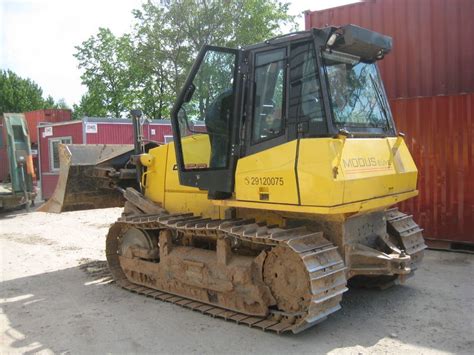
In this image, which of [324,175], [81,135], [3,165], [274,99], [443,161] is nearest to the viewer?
[324,175]

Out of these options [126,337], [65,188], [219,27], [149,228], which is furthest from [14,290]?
[219,27]

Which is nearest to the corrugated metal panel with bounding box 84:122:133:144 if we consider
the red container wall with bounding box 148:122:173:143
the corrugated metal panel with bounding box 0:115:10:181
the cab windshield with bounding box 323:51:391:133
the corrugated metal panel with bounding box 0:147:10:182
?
the red container wall with bounding box 148:122:173:143

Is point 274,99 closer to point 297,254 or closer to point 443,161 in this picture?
point 297,254

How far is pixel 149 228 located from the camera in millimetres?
6129

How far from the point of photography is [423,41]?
843 cm

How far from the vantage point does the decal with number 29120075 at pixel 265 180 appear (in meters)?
4.62

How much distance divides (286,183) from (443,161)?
4.43 metres

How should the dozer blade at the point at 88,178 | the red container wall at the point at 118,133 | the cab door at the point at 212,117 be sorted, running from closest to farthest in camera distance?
the cab door at the point at 212,117 < the dozer blade at the point at 88,178 < the red container wall at the point at 118,133

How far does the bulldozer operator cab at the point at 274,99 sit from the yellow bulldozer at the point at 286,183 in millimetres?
12

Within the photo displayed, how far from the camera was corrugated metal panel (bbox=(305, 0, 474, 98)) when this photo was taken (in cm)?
807

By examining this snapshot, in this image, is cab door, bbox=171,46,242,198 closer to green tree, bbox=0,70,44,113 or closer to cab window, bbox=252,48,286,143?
cab window, bbox=252,48,286,143

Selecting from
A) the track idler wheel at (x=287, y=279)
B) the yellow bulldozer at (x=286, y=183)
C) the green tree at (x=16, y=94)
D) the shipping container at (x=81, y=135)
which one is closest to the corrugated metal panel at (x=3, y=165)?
the shipping container at (x=81, y=135)

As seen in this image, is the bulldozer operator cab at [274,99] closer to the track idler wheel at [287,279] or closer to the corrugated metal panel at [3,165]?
the track idler wheel at [287,279]

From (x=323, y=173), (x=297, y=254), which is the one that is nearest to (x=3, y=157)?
(x=297, y=254)
